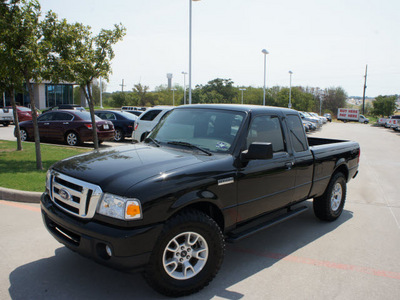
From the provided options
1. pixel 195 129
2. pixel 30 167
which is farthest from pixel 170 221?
pixel 30 167

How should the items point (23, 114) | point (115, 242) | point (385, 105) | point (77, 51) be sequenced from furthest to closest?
point (385, 105)
point (23, 114)
point (77, 51)
point (115, 242)

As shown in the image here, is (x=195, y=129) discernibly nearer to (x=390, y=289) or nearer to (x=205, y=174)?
(x=205, y=174)

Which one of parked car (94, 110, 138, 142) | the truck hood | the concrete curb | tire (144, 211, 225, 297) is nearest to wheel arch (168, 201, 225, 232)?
tire (144, 211, 225, 297)

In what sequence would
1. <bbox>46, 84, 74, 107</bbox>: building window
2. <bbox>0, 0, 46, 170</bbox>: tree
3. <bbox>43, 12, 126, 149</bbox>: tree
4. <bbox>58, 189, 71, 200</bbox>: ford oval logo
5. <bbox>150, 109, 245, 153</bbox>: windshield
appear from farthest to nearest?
1. <bbox>46, 84, 74, 107</bbox>: building window
2. <bbox>43, 12, 126, 149</bbox>: tree
3. <bbox>0, 0, 46, 170</bbox>: tree
4. <bbox>150, 109, 245, 153</bbox>: windshield
5. <bbox>58, 189, 71, 200</bbox>: ford oval logo

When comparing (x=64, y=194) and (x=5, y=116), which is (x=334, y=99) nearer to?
(x=5, y=116)

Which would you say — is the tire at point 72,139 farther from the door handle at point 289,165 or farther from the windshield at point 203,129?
the door handle at point 289,165

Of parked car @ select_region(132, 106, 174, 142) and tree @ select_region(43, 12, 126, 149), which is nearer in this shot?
tree @ select_region(43, 12, 126, 149)

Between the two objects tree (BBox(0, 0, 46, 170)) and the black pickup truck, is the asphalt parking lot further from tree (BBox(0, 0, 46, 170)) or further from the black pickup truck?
tree (BBox(0, 0, 46, 170))

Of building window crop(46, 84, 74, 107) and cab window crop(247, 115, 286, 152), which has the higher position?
building window crop(46, 84, 74, 107)

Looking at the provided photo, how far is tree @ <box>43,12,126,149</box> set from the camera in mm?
9805

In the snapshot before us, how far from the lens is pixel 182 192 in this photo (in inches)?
129

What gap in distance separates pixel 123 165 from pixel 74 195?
53cm

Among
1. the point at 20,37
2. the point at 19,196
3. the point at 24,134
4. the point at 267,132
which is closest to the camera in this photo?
the point at 267,132

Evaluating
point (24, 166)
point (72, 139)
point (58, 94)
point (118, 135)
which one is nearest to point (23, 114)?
point (118, 135)
